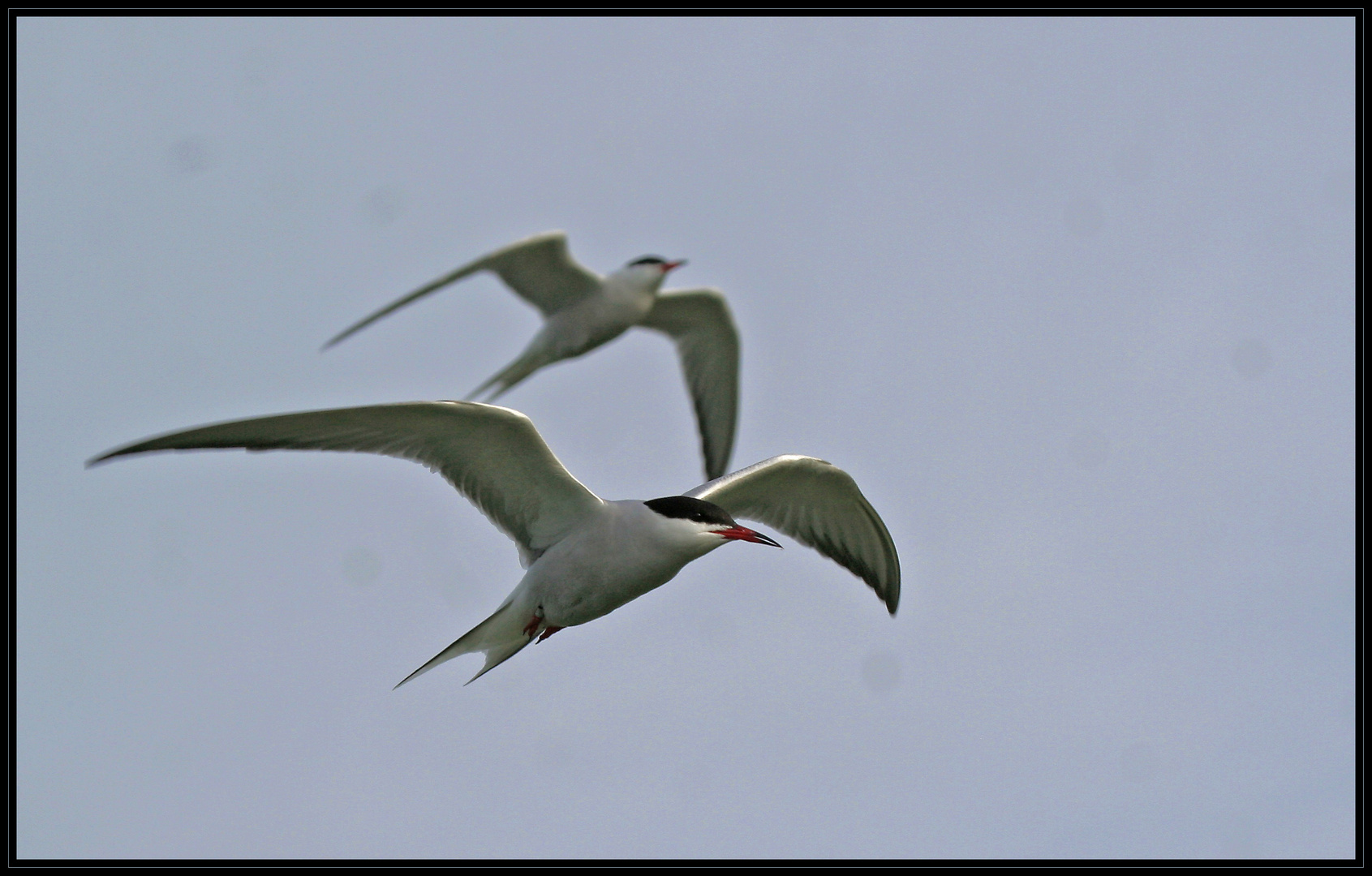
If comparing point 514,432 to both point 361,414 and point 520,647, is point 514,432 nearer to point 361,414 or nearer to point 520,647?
point 361,414

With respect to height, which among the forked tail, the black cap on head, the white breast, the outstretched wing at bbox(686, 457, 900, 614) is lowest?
the forked tail

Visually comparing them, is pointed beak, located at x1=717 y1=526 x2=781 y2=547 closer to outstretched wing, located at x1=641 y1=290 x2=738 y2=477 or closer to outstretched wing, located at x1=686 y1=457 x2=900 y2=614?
outstretched wing, located at x1=686 y1=457 x2=900 y2=614

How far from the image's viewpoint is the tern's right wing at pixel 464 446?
607 centimetres

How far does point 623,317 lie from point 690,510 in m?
7.22

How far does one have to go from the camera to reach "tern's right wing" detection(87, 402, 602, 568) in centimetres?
607

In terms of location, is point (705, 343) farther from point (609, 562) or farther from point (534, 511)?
point (609, 562)

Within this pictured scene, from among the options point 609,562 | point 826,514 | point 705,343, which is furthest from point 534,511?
point 705,343

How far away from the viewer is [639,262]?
46.0 feet

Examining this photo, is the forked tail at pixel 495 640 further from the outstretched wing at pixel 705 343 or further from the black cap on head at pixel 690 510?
the outstretched wing at pixel 705 343

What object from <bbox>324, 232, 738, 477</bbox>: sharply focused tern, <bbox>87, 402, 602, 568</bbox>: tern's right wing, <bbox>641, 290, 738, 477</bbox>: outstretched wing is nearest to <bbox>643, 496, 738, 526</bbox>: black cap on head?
<bbox>87, 402, 602, 568</bbox>: tern's right wing

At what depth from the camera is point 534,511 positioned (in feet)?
25.0

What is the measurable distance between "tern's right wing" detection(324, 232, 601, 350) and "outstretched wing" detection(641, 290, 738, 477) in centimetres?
100

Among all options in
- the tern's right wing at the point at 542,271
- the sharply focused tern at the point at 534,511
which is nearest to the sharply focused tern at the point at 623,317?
the tern's right wing at the point at 542,271
